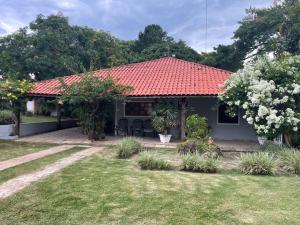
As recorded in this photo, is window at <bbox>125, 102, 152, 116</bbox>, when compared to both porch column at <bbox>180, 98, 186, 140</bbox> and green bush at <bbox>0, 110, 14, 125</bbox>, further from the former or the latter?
green bush at <bbox>0, 110, 14, 125</bbox>

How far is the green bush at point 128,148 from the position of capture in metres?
10.1

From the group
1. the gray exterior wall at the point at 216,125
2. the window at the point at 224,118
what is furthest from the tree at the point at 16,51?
the window at the point at 224,118

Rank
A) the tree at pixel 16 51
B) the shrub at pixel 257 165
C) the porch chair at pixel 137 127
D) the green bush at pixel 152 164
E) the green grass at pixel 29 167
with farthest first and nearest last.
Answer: the tree at pixel 16 51, the porch chair at pixel 137 127, the green bush at pixel 152 164, the shrub at pixel 257 165, the green grass at pixel 29 167

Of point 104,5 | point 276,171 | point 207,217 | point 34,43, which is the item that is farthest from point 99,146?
point 34,43

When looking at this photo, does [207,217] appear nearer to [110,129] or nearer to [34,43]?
[110,129]

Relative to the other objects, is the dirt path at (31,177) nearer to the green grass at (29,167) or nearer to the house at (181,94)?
the green grass at (29,167)

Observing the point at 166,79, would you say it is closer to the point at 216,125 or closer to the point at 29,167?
the point at 216,125

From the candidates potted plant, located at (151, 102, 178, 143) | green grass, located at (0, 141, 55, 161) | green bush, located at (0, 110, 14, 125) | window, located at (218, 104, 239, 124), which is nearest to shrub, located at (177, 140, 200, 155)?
potted plant, located at (151, 102, 178, 143)

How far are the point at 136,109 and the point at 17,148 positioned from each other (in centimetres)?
708

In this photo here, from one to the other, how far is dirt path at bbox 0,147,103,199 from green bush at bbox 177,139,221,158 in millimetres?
3579

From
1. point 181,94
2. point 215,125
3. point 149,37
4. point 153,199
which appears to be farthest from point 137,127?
point 149,37

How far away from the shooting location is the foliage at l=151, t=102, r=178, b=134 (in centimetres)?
1355

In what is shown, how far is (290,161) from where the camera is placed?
8.36m

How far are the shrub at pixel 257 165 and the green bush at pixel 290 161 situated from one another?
596 millimetres
